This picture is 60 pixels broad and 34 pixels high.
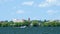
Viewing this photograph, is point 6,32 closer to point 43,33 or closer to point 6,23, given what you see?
point 43,33

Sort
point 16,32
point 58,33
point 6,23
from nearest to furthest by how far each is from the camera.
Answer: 1. point 58,33
2. point 16,32
3. point 6,23

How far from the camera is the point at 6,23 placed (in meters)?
39.8

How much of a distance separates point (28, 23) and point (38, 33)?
54.5 feet

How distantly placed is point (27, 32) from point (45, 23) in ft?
56.0

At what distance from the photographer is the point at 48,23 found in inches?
Answer: 1634

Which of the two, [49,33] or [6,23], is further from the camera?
[6,23]

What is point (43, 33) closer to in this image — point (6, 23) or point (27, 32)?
point (27, 32)

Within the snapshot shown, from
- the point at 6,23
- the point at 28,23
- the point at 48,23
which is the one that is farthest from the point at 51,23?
the point at 6,23

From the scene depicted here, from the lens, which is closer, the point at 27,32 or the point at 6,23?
the point at 27,32

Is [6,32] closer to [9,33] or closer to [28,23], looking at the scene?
[9,33]

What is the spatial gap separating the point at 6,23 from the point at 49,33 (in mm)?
16361

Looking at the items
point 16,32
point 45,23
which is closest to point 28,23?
point 45,23

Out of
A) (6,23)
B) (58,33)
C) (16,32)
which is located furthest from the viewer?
(6,23)

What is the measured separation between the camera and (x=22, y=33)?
23.8m
